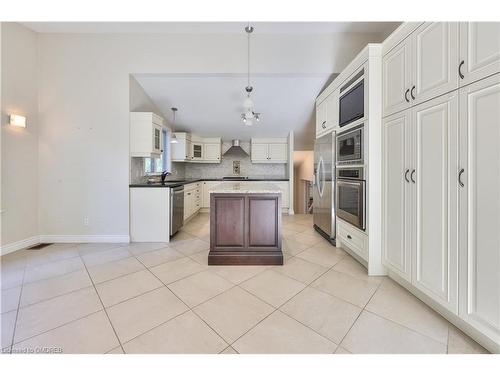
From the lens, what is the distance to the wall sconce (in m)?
2.58

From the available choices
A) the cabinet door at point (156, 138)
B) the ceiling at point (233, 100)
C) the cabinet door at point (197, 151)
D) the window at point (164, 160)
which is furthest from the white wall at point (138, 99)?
the cabinet door at point (197, 151)

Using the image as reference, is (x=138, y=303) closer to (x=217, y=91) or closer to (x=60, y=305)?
(x=60, y=305)

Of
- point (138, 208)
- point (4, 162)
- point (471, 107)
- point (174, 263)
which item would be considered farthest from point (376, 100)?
point (4, 162)

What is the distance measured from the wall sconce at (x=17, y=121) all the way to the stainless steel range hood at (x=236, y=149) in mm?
3793

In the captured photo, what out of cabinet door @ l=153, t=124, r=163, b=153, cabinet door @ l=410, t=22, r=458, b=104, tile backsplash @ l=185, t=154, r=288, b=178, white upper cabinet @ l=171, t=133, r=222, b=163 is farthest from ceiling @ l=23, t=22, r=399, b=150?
cabinet door @ l=410, t=22, r=458, b=104

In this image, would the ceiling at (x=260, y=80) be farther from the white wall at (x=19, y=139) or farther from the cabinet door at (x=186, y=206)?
the cabinet door at (x=186, y=206)

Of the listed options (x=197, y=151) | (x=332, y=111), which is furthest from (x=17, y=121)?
(x=332, y=111)

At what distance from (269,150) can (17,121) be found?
4605mm

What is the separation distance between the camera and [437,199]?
140cm

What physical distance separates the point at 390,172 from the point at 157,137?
3.36 m

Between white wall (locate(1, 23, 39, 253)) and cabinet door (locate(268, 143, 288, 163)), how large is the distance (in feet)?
14.8

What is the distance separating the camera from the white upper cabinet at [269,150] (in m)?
5.46

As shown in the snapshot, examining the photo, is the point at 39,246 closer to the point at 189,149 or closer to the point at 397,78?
the point at 189,149

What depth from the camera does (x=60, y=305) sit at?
1557 millimetres
